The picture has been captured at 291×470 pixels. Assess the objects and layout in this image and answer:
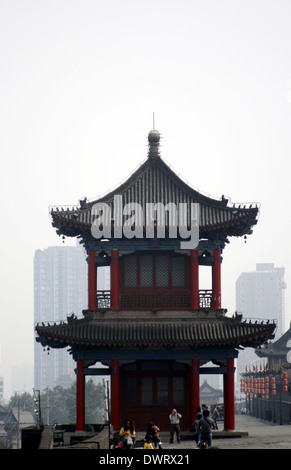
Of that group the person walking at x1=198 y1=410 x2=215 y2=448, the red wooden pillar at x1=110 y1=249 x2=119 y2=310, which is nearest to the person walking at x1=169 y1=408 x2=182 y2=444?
the person walking at x1=198 y1=410 x2=215 y2=448

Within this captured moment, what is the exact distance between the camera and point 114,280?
52.5m

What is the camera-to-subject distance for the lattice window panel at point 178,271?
53375 mm

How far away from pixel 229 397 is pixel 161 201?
1132 cm

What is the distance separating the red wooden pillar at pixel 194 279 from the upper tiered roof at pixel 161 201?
137cm

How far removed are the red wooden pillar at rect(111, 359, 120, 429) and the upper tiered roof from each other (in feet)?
24.1

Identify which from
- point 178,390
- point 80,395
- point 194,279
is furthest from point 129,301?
point 80,395

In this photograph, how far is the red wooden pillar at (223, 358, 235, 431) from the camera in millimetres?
51125

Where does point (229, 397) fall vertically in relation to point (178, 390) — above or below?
below

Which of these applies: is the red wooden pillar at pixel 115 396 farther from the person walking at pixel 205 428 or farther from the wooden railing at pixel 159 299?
the person walking at pixel 205 428

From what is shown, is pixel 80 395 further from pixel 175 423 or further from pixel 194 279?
pixel 194 279

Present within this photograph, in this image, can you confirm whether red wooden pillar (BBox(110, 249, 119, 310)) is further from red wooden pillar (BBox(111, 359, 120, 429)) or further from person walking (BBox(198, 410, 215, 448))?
person walking (BBox(198, 410, 215, 448))
